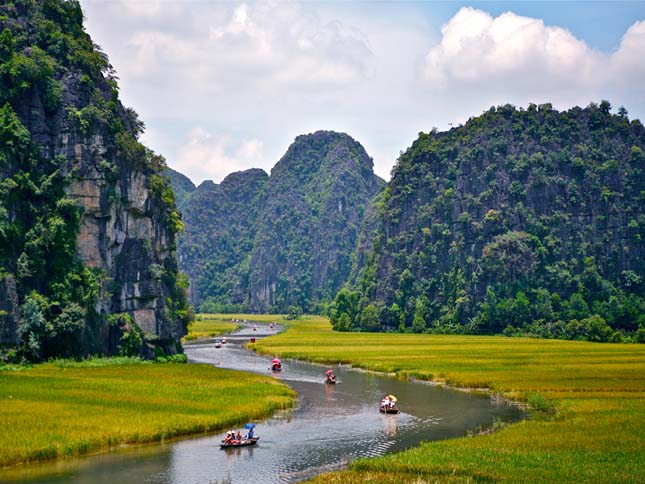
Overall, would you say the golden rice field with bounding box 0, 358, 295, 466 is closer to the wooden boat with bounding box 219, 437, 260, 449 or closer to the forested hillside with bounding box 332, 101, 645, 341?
the wooden boat with bounding box 219, 437, 260, 449

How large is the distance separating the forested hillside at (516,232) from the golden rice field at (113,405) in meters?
75.2

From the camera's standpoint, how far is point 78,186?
6197cm

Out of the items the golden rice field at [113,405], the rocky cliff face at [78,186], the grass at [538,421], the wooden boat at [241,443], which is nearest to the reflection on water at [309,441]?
the wooden boat at [241,443]

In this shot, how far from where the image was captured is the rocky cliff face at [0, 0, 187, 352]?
57.8m

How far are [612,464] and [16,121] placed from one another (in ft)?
173

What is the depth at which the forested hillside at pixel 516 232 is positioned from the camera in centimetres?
11994

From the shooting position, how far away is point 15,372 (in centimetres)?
4816

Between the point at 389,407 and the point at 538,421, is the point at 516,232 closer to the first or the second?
the point at 389,407

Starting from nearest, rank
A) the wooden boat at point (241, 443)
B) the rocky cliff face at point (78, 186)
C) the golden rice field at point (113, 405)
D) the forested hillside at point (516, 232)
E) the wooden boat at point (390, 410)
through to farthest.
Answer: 1. the golden rice field at point (113, 405)
2. the wooden boat at point (241, 443)
3. the wooden boat at point (390, 410)
4. the rocky cliff face at point (78, 186)
5. the forested hillside at point (516, 232)

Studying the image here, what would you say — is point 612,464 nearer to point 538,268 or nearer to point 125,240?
point 125,240

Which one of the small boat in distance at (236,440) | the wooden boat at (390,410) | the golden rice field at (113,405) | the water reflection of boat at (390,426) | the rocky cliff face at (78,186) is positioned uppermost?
the rocky cliff face at (78,186)

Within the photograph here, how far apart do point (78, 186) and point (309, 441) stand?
39.9 m

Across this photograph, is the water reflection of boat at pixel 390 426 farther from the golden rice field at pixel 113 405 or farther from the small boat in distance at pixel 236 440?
the small boat in distance at pixel 236 440

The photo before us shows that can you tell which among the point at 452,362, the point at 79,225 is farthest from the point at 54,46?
the point at 452,362
